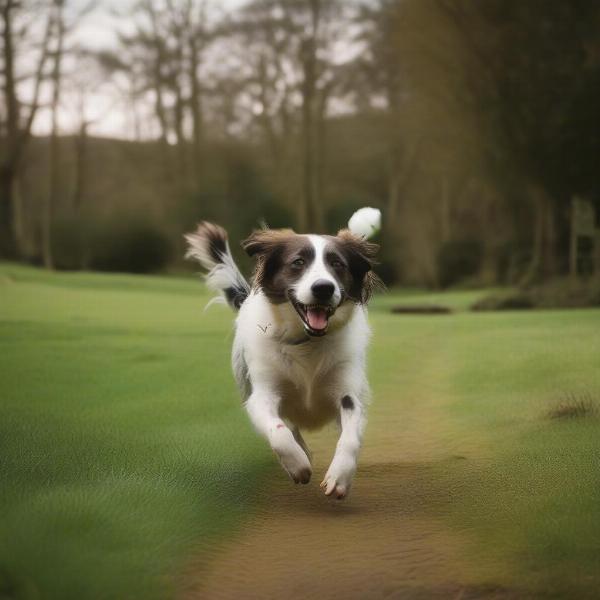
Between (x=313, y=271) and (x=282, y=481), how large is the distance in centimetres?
105

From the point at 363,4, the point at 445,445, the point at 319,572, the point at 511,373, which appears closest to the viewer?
the point at 319,572

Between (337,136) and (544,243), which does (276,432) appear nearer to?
(544,243)

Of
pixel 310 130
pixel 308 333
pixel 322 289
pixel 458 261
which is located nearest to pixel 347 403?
pixel 308 333

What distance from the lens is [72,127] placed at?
2795 centimetres

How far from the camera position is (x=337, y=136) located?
2759 cm

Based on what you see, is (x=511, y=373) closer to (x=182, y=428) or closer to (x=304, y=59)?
(x=182, y=428)

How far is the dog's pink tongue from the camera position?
4.07m

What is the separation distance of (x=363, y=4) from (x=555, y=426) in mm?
20735

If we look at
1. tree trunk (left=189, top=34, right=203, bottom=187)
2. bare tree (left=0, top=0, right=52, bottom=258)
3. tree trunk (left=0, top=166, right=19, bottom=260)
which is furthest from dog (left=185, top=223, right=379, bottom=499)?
tree trunk (left=0, top=166, right=19, bottom=260)

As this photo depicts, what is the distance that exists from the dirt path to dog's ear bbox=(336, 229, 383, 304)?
0.93 meters

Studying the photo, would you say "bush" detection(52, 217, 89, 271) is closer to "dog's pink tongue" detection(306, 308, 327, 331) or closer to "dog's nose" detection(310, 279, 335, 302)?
"dog's pink tongue" detection(306, 308, 327, 331)

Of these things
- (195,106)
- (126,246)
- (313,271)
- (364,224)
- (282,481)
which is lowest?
(282,481)

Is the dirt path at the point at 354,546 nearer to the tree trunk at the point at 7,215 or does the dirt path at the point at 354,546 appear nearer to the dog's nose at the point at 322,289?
the dog's nose at the point at 322,289

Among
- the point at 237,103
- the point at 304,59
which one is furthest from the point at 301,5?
the point at 237,103
